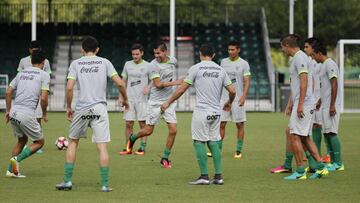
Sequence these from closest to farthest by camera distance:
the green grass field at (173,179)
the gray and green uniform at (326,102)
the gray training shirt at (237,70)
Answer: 1. the green grass field at (173,179)
2. the gray and green uniform at (326,102)
3. the gray training shirt at (237,70)

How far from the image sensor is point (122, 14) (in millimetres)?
51562

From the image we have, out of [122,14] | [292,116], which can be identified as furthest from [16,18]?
[292,116]

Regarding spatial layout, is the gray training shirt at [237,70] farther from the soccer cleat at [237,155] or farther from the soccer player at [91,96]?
the soccer player at [91,96]

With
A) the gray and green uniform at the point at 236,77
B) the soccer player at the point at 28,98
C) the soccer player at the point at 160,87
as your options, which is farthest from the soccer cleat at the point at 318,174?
the soccer player at the point at 28,98

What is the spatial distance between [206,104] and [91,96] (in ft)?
6.05

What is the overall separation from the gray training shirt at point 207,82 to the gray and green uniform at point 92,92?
1.41 metres

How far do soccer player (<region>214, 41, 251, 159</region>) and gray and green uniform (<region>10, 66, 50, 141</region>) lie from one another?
15.2 feet

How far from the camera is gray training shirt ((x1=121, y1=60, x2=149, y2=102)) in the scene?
1855 centimetres

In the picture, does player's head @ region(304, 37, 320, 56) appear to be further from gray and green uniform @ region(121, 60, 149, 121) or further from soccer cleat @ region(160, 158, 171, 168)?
gray and green uniform @ region(121, 60, 149, 121)

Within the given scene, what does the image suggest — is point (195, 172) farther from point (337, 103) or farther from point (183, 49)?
point (183, 49)

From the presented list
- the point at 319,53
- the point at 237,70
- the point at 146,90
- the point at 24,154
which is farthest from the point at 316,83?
the point at 24,154

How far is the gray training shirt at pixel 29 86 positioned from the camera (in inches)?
550

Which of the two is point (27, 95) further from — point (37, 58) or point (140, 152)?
point (140, 152)

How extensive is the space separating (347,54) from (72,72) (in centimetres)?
2493
